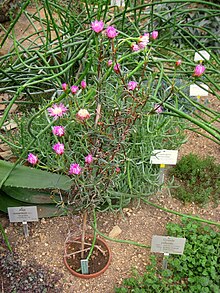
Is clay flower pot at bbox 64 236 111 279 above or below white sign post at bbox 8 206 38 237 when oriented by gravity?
below

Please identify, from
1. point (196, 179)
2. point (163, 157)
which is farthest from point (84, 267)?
point (196, 179)

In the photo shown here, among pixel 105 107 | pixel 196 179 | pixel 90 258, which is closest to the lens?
pixel 105 107

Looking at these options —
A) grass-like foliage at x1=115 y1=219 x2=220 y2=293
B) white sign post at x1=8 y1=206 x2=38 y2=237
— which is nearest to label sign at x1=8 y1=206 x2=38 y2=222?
white sign post at x1=8 y1=206 x2=38 y2=237

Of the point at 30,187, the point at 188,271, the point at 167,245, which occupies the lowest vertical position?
the point at 188,271

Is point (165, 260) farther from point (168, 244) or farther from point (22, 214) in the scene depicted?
point (22, 214)

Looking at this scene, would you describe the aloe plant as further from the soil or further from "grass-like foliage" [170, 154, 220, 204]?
"grass-like foliage" [170, 154, 220, 204]

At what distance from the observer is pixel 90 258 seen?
1.44 metres

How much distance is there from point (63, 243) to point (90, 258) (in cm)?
14

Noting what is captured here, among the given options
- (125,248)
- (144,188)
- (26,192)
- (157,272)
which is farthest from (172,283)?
(26,192)

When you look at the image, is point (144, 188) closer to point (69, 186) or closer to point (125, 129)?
point (69, 186)

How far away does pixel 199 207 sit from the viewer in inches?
67.1

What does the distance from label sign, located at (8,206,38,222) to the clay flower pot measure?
0.55 feet

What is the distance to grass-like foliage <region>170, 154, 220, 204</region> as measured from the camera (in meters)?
1.70

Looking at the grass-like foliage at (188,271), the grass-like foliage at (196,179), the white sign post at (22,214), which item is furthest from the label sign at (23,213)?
the grass-like foliage at (196,179)
